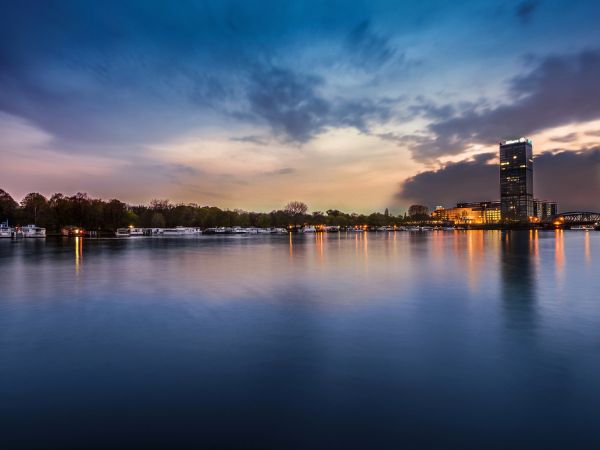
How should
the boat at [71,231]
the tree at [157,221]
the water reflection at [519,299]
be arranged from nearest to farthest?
the water reflection at [519,299]
the boat at [71,231]
the tree at [157,221]

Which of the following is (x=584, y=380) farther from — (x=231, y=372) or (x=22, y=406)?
(x=22, y=406)

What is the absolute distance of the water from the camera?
534cm

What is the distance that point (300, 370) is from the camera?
295 inches

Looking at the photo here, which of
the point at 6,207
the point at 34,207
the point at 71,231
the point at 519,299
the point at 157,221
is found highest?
the point at 34,207

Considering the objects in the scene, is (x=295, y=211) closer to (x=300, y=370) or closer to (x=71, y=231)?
(x=71, y=231)

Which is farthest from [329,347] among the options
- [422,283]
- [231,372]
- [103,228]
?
[103,228]

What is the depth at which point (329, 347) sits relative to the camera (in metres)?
8.80

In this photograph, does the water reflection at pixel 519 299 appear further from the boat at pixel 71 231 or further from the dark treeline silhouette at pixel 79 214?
the dark treeline silhouette at pixel 79 214

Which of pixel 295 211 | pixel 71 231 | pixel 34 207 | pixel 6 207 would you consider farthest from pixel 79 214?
pixel 295 211

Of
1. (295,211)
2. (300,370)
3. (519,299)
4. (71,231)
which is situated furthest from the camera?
(295,211)

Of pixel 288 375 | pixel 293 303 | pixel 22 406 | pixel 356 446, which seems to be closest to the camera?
pixel 356 446

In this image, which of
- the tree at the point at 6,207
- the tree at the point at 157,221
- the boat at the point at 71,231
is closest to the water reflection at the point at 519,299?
the boat at the point at 71,231

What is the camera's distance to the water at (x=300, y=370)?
17.5ft

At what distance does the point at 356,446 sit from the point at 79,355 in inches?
265
